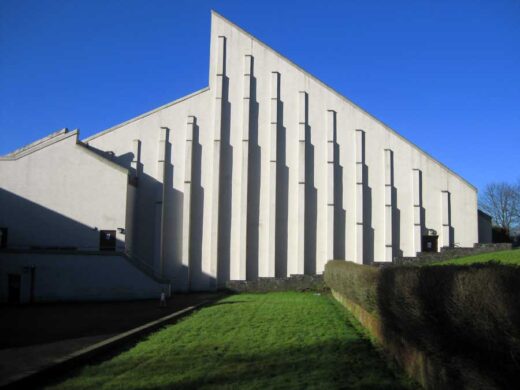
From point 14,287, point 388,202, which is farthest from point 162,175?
point 388,202

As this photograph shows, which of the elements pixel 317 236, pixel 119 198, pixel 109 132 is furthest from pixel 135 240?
pixel 317 236

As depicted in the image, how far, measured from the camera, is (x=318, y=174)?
37.3 metres

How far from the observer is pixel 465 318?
19.8ft

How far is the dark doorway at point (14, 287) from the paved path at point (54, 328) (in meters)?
2.30

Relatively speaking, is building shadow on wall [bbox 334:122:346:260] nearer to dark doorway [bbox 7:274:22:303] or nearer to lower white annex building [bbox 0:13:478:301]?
lower white annex building [bbox 0:13:478:301]

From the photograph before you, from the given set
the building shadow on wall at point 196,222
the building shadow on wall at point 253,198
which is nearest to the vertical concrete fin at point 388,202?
the building shadow on wall at point 253,198

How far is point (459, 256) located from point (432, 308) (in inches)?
1059

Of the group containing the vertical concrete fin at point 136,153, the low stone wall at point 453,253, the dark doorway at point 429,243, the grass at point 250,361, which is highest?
the vertical concrete fin at point 136,153

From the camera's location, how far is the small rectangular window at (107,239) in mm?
31891

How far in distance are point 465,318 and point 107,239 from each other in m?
28.5

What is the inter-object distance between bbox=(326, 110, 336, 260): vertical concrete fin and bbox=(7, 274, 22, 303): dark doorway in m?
19.6

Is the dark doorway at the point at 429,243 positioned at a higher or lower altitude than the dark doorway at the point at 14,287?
higher

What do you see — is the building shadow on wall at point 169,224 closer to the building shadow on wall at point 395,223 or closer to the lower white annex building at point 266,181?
the lower white annex building at point 266,181

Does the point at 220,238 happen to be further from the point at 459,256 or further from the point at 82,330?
the point at 82,330
